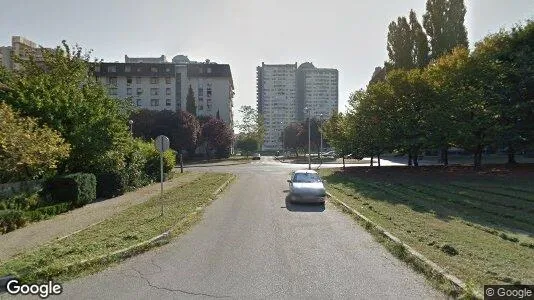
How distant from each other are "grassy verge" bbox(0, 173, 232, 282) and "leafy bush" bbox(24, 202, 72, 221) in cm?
262

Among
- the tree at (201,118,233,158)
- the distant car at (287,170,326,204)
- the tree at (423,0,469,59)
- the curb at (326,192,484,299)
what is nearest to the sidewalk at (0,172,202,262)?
the distant car at (287,170,326,204)

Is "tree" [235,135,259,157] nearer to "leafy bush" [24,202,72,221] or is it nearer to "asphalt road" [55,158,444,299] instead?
"leafy bush" [24,202,72,221]

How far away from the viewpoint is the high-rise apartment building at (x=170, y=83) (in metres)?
87.8

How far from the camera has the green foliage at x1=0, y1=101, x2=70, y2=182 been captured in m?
13.9

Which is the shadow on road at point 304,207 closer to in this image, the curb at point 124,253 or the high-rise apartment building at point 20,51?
the curb at point 124,253

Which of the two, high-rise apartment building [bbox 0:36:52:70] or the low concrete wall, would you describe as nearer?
the low concrete wall

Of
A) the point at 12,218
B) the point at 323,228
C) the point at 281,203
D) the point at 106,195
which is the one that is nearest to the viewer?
the point at 323,228

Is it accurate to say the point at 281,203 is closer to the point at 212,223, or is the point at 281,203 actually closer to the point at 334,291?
the point at 212,223

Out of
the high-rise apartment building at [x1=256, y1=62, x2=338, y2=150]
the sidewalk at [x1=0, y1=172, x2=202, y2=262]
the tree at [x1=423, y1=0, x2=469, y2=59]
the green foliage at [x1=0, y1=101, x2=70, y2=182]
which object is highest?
the high-rise apartment building at [x1=256, y1=62, x2=338, y2=150]

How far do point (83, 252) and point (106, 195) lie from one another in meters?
12.5

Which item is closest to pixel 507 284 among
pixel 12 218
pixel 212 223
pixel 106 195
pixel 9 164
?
pixel 212 223

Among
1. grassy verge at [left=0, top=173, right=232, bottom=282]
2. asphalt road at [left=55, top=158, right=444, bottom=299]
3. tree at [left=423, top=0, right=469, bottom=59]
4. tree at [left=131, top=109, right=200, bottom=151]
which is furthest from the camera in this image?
tree at [left=131, top=109, right=200, bottom=151]

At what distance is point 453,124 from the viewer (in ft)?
90.9

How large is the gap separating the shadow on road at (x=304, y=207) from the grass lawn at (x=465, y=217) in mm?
1396
